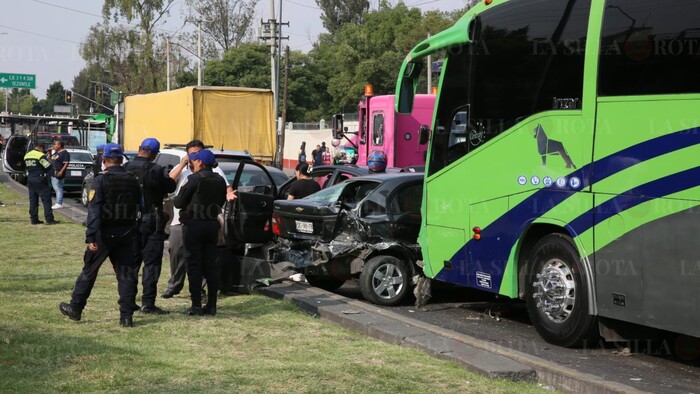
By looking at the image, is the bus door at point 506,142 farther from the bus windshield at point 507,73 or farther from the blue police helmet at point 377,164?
the blue police helmet at point 377,164

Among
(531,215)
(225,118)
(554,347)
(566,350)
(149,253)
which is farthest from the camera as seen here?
(225,118)

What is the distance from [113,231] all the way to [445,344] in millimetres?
3375

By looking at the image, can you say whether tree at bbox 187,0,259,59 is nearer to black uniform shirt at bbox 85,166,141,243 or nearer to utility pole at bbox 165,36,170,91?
utility pole at bbox 165,36,170,91

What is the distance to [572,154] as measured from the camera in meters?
8.51

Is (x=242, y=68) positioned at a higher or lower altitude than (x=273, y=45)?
higher

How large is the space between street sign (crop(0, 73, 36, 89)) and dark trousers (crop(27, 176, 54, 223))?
142 feet

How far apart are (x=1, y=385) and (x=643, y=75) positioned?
213 inches

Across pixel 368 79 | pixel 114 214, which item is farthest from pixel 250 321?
pixel 368 79

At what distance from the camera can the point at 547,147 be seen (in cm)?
884

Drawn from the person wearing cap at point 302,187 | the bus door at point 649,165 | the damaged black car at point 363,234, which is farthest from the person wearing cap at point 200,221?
the person wearing cap at point 302,187

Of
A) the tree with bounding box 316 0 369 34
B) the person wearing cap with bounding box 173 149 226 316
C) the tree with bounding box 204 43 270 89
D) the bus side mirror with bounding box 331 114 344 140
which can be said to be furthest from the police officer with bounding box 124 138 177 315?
the tree with bounding box 316 0 369 34

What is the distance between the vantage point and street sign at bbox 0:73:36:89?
61.0 m

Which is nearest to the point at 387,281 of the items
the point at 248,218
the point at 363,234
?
the point at 363,234

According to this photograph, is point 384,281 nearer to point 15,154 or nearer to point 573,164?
point 573,164
